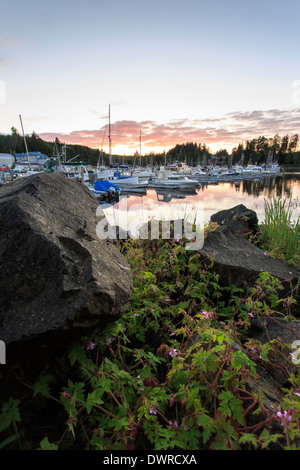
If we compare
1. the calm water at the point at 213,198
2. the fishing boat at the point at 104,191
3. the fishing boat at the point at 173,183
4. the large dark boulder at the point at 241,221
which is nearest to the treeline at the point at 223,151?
the fishing boat at the point at 173,183

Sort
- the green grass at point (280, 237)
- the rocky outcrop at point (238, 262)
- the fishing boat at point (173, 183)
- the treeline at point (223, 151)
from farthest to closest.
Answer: the treeline at point (223, 151) → the fishing boat at point (173, 183) → the green grass at point (280, 237) → the rocky outcrop at point (238, 262)

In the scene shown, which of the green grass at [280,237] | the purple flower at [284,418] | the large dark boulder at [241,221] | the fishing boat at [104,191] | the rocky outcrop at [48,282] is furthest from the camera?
the fishing boat at [104,191]

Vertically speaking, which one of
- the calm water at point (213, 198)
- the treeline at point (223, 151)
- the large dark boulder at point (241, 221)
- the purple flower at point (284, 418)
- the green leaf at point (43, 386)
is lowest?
the calm water at point (213, 198)

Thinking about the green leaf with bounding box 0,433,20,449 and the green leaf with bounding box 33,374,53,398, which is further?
the green leaf with bounding box 33,374,53,398

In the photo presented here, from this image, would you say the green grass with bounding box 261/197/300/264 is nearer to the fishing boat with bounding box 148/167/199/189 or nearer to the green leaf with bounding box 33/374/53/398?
the green leaf with bounding box 33/374/53/398

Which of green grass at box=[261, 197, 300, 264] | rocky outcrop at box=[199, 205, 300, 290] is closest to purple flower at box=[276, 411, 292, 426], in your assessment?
rocky outcrop at box=[199, 205, 300, 290]

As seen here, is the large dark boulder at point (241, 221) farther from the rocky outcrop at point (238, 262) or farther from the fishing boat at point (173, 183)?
the fishing boat at point (173, 183)

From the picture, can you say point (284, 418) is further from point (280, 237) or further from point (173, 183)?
point (173, 183)

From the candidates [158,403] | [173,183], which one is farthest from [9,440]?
[173,183]

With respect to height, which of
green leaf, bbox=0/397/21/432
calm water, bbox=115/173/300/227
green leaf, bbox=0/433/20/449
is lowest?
calm water, bbox=115/173/300/227

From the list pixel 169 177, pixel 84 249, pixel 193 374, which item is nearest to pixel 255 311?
pixel 193 374

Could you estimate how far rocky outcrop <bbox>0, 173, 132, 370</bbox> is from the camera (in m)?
1.83

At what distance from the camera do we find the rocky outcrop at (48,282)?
1.83 meters

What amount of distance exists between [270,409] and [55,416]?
64.5 inches
